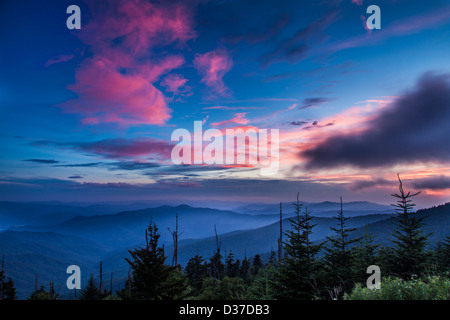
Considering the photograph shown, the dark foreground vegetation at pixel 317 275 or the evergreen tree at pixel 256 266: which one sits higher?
the dark foreground vegetation at pixel 317 275

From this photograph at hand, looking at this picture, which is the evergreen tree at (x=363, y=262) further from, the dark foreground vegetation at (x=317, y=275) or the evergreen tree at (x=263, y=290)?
the evergreen tree at (x=263, y=290)

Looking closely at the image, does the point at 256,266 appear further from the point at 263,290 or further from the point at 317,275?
the point at 317,275

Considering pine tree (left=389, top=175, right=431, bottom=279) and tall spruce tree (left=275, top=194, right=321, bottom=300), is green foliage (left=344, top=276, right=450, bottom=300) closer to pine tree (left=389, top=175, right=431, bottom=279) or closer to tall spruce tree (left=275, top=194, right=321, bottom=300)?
tall spruce tree (left=275, top=194, right=321, bottom=300)

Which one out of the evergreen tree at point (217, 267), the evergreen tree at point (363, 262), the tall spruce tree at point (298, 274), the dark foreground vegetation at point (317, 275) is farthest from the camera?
the evergreen tree at point (217, 267)

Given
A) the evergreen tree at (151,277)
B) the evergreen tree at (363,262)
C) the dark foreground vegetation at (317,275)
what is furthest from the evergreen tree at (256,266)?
the evergreen tree at (151,277)

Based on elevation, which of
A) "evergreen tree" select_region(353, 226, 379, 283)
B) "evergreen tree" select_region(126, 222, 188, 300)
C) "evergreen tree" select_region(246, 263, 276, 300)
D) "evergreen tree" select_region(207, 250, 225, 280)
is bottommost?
"evergreen tree" select_region(207, 250, 225, 280)

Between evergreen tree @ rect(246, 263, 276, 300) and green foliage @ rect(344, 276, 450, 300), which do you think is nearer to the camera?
green foliage @ rect(344, 276, 450, 300)

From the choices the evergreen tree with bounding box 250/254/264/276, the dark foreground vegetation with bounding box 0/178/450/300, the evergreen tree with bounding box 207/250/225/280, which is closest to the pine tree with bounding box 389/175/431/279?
the dark foreground vegetation with bounding box 0/178/450/300

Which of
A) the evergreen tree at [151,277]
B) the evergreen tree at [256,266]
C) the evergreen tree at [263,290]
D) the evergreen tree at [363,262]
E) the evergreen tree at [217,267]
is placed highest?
the evergreen tree at [151,277]

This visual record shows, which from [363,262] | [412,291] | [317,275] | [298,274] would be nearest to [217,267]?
[363,262]

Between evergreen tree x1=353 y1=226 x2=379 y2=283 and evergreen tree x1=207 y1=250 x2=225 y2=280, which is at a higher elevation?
evergreen tree x1=353 y1=226 x2=379 y2=283
